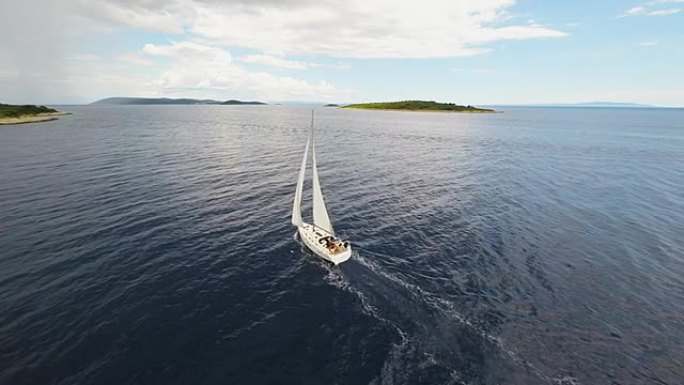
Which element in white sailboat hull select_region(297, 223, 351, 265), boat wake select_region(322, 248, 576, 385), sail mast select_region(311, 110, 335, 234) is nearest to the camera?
boat wake select_region(322, 248, 576, 385)

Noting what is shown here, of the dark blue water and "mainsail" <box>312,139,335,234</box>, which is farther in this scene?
"mainsail" <box>312,139,335,234</box>

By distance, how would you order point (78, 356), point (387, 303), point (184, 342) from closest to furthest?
point (78, 356) → point (184, 342) → point (387, 303)

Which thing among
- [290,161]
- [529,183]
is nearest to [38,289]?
[290,161]

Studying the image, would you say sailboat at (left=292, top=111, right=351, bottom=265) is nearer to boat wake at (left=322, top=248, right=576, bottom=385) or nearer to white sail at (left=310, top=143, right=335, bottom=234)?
white sail at (left=310, top=143, right=335, bottom=234)

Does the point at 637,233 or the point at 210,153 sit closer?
the point at 637,233

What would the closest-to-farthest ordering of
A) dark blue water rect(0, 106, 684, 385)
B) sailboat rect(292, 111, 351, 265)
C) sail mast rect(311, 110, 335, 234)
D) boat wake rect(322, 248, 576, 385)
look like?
1. boat wake rect(322, 248, 576, 385)
2. dark blue water rect(0, 106, 684, 385)
3. sailboat rect(292, 111, 351, 265)
4. sail mast rect(311, 110, 335, 234)

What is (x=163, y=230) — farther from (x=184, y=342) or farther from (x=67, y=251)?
(x=184, y=342)

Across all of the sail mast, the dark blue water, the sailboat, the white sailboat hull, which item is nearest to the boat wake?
the dark blue water

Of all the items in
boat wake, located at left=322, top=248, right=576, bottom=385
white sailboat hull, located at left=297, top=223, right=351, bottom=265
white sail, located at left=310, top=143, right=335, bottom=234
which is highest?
white sail, located at left=310, top=143, right=335, bottom=234
